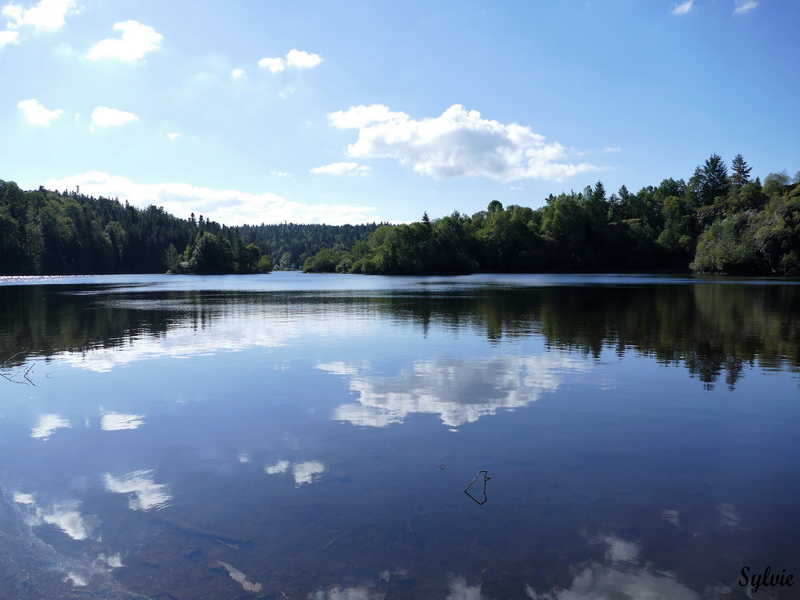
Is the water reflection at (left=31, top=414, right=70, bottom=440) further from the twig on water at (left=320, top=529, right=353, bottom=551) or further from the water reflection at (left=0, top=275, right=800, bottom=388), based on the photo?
the twig on water at (left=320, top=529, right=353, bottom=551)

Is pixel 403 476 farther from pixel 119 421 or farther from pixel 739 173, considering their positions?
pixel 739 173

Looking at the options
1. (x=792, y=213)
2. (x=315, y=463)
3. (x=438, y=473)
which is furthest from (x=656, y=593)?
(x=792, y=213)

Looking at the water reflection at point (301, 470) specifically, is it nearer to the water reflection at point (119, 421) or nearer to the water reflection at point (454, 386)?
the water reflection at point (454, 386)

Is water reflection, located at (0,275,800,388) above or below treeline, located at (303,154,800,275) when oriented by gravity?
below

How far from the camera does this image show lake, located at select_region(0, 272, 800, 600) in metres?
6.66

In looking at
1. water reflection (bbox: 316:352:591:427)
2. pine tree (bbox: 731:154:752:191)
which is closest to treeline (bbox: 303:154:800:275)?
pine tree (bbox: 731:154:752:191)

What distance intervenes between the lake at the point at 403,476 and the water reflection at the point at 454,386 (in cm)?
11

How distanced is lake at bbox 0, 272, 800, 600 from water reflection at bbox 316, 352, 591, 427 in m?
0.11

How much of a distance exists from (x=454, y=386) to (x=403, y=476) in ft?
23.6

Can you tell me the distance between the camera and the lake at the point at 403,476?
6656mm

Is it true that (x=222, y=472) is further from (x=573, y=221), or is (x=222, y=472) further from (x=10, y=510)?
(x=573, y=221)

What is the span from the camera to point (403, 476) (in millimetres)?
9555

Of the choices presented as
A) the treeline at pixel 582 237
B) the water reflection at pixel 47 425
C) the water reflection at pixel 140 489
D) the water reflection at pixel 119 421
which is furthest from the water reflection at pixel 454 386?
the treeline at pixel 582 237

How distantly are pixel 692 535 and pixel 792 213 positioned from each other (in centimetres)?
14157
